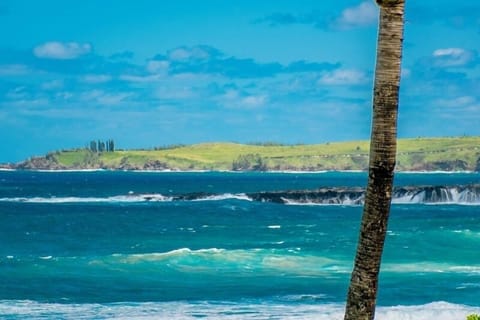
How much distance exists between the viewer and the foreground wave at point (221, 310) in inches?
993

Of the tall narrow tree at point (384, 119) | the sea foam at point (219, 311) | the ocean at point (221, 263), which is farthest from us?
the ocean at point (221, 263)

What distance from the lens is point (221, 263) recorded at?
132 ft

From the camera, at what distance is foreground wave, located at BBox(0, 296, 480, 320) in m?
25.2

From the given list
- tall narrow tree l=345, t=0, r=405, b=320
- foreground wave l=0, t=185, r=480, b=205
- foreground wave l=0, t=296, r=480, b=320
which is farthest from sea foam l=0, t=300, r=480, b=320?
foreground wave l=0, t=185, r=480, b=205

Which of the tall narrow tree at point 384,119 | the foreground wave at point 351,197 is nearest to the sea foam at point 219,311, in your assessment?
the tall narrow tree at point 384,119

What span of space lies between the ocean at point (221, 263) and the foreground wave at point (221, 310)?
0.03m

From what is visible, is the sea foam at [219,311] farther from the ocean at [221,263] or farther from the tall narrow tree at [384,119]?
the tall narrow tree at [384,119]

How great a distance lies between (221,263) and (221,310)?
13.3 metres

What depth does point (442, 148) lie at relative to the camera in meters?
196

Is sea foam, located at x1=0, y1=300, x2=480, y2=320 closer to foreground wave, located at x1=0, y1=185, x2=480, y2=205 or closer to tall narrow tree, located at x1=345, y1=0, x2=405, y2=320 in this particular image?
tall narrow tree, located at x1=345, y1=0, x2=405, y2=320

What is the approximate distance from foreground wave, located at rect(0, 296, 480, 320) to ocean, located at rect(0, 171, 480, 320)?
0.10 ft

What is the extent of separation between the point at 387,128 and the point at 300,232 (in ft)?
159

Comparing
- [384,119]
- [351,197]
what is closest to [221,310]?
[384,119]

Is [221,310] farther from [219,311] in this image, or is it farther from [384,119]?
[384,119]
